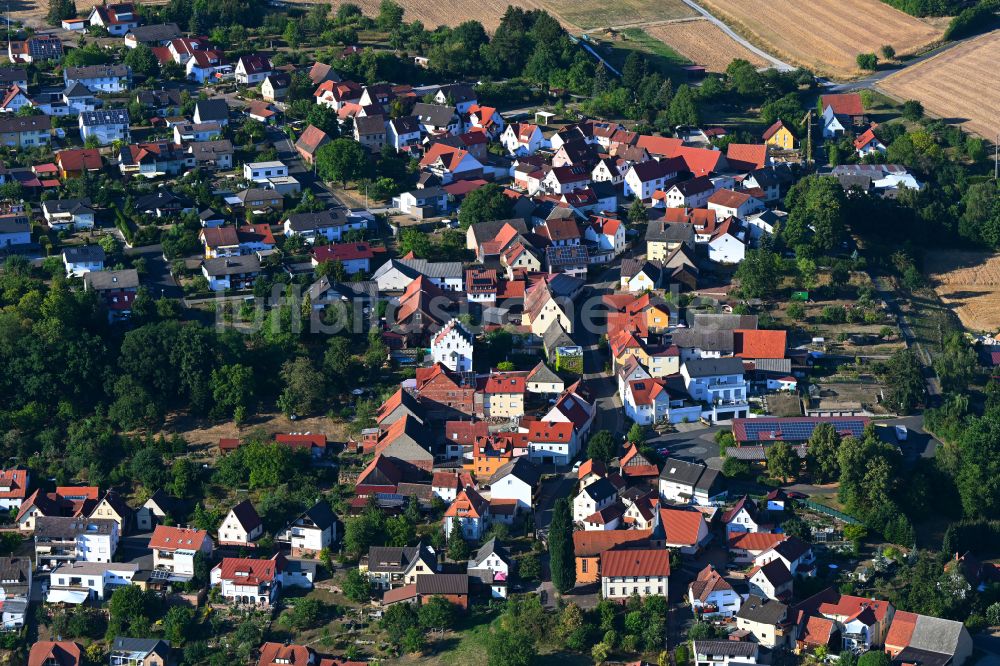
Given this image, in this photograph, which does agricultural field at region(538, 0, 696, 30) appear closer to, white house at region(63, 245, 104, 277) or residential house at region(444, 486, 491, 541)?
white house at region(63, 245, 104, 277)

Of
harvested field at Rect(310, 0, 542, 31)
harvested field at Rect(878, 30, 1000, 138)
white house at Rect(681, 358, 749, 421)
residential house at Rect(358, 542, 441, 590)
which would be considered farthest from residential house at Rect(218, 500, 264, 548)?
harvested field at Rect(310, 0, 542, 31)

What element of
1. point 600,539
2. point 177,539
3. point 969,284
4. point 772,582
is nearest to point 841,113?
point 969,284

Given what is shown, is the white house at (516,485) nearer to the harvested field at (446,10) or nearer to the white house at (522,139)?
the white house at (522,139)

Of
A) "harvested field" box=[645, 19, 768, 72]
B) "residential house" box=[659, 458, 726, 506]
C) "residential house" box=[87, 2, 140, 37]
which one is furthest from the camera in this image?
"harvested field" box=[645, 19, 768, 72]

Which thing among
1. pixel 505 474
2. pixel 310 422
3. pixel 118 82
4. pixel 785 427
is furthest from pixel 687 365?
pixel 118 82

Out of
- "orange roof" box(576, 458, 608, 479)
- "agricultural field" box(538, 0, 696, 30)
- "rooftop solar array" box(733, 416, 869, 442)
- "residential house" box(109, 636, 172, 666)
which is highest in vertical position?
"agricultural field" box(538, 0, 696, 30)

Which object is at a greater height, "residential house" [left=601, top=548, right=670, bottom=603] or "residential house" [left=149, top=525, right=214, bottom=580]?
"residential house" [left=601, top=548, right=670, bottom=603]

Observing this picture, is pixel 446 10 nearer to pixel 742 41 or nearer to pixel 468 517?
pixel 742 41
